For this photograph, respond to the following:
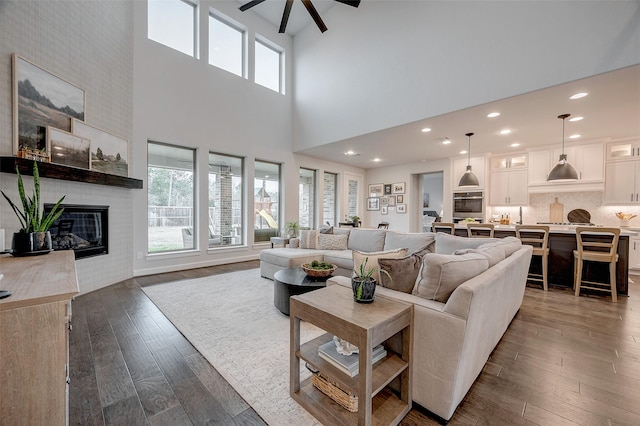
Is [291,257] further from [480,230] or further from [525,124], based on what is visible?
[525,124]

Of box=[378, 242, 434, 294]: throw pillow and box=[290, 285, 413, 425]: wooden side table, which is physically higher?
box=[378, 242, 434, 294]: throw pillow

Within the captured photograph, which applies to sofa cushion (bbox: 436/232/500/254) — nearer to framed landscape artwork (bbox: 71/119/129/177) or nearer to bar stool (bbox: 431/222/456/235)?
bar stool (bbox: 431/222/456/235)

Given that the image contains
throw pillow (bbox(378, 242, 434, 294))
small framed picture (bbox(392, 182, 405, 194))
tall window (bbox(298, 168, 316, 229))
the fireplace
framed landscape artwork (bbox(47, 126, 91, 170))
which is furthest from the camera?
small framed picture (bbox(392, 182, 405, 194))

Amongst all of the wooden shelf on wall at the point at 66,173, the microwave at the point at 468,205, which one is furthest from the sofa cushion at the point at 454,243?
the wooden shelf on wall at the point at 66,173

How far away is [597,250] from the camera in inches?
154

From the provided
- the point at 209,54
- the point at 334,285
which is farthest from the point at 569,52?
the point at 209,54

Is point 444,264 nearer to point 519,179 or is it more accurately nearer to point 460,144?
point 460,144

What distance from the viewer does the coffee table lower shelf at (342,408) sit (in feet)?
4.71

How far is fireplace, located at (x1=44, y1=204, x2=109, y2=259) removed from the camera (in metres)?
3.50

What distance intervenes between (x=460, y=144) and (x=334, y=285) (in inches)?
214

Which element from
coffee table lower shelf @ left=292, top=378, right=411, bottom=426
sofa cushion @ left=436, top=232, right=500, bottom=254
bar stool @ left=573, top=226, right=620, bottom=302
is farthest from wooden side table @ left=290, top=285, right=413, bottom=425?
bar stool @ left=573, top=226, right=620, bottom=302

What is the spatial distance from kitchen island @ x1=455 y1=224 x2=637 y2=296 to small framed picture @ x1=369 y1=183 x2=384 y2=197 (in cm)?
454

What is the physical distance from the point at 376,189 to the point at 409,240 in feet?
17.8

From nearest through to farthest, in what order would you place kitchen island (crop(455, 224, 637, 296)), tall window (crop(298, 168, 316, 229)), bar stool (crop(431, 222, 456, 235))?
kitchen island (crop(455, 224, 637, 296)) → bar stool (crop(431, 222, 456, 235)) → tall window (crop(298, 168, 316, 229))
